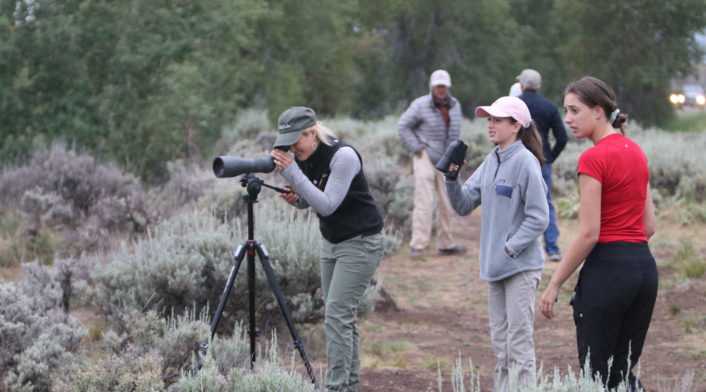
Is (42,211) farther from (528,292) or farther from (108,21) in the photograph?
(528,292)

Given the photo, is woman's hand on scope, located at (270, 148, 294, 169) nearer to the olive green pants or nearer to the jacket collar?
the olive green pants

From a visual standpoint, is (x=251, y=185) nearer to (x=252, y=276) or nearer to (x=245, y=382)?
(x=252, y=276)

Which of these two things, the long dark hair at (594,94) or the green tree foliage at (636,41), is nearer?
the long dark hair at (594,94)

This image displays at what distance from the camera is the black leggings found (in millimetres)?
3562

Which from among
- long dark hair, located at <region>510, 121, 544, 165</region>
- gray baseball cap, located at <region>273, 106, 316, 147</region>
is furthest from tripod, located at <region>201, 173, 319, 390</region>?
long dark hair, located at <region>510, 121, 544, 165</region>

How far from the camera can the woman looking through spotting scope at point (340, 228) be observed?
4312 millimetres

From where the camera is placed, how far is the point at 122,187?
34.1 feet

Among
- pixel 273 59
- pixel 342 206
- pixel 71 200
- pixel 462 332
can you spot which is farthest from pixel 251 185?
pixel 273 59

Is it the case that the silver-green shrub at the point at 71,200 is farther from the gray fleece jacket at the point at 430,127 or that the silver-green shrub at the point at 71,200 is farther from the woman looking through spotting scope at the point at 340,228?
the woman looking through spotting scope at the point at 340,228

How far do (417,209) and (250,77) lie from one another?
48.9ft

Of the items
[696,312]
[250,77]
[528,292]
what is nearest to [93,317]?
[528,292]

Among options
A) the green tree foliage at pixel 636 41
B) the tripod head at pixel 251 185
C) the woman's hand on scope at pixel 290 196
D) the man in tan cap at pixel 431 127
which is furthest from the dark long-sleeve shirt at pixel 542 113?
the green tree foliage at pixel 636 41

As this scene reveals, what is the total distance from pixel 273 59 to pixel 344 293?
23.0 meters

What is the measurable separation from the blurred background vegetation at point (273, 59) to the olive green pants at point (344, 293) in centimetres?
850
